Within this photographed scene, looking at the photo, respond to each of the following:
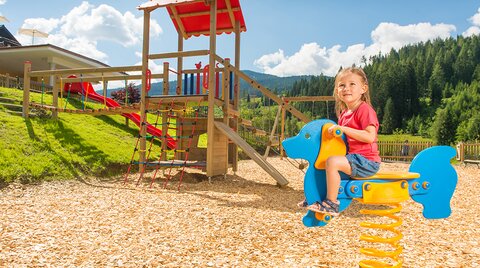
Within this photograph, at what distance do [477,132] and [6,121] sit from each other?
81412mm

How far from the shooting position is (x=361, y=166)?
235 cm

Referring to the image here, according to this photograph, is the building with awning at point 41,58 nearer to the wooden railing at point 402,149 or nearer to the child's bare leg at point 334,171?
the wooden railing at point 402,149

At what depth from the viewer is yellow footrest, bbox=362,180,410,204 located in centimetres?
241

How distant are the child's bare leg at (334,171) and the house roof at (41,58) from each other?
26.6m

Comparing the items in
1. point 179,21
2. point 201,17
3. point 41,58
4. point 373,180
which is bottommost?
point 373,180

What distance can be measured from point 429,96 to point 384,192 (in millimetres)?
124789

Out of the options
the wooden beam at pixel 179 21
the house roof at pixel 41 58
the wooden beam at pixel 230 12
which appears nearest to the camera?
the wooden beam at pixel 230 12

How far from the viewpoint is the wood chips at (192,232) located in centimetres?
412

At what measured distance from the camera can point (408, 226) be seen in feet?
19.2

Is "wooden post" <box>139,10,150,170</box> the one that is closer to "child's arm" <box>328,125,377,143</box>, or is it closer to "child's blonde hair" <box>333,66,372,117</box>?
"child's blonde hair" <box>333,66,372,117</box>

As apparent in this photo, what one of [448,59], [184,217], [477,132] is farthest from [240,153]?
[448,59]

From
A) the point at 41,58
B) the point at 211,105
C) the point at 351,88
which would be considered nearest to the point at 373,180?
the point at 351,88

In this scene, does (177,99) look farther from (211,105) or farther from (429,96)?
(429,96)

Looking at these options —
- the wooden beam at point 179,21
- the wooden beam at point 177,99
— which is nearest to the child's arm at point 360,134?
the wooden beam at point 177,99
